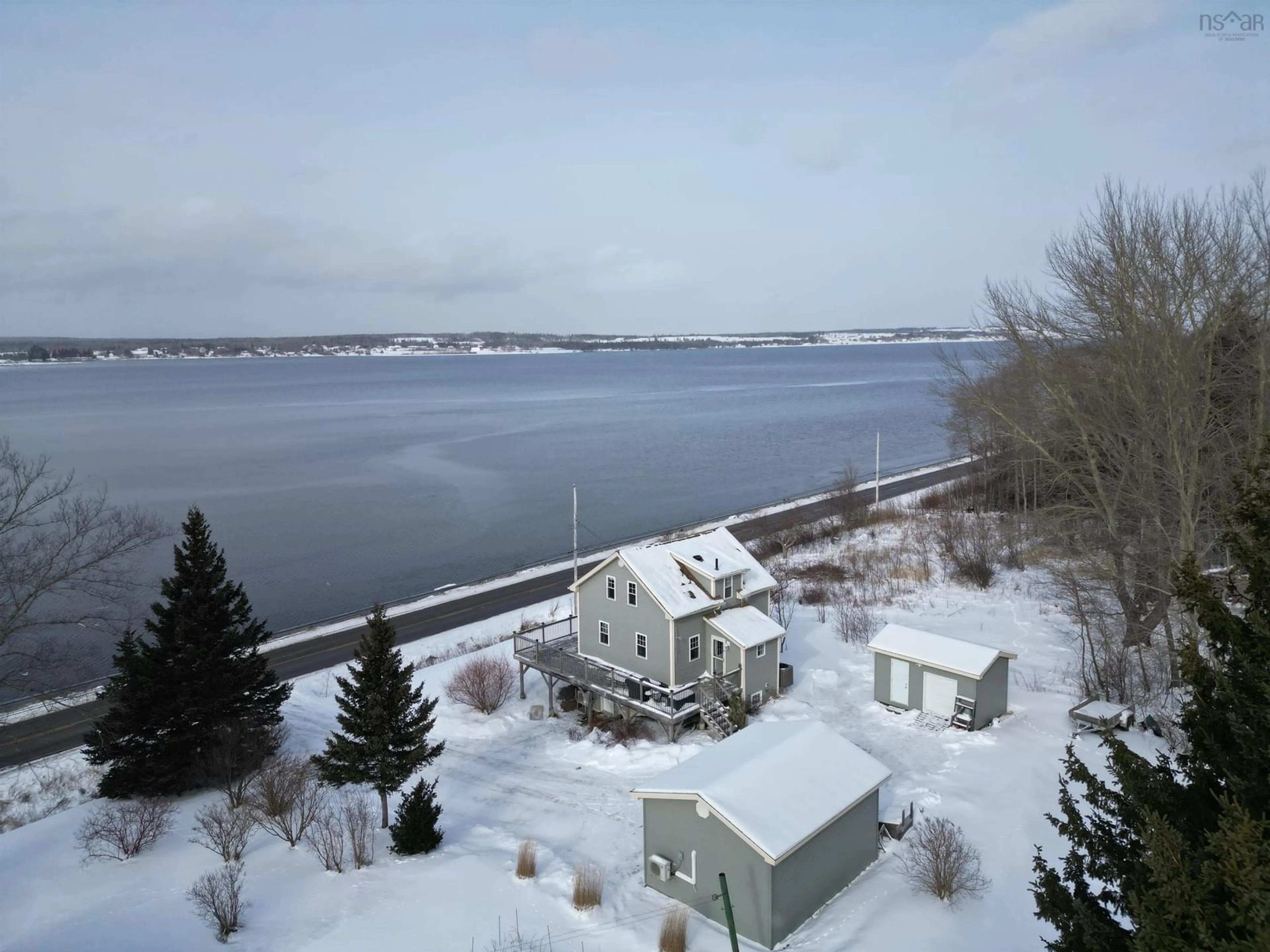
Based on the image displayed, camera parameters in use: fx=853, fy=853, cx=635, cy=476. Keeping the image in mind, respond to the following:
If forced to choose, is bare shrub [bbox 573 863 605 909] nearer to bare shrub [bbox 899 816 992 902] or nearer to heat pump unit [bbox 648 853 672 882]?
heat pump unit [bbox 648 853 672 882]

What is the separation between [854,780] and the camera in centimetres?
1769

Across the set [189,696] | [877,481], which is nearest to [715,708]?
[189,696]

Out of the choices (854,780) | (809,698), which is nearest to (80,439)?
(809,698)

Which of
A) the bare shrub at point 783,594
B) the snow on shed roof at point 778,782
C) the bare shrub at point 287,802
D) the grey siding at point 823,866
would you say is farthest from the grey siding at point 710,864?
the bare shrub at point 783,594

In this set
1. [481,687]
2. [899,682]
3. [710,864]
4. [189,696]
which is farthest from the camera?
[481,687]

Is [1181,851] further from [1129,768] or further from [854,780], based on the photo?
[854,780]

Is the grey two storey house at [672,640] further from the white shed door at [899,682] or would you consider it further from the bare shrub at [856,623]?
the bare shrub at [856,623]

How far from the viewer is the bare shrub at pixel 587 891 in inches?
649

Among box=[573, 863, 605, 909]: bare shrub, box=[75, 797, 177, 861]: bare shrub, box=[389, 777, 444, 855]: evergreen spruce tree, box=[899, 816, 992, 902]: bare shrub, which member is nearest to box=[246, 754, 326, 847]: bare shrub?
box=[75, 797, 177, 861]: bare shrub

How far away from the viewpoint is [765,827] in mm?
15875

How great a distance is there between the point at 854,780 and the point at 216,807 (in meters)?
15.1

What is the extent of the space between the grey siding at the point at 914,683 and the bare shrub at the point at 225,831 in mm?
17642

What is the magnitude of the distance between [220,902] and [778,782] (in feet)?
35.3

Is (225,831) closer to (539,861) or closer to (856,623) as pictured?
(539,861)
